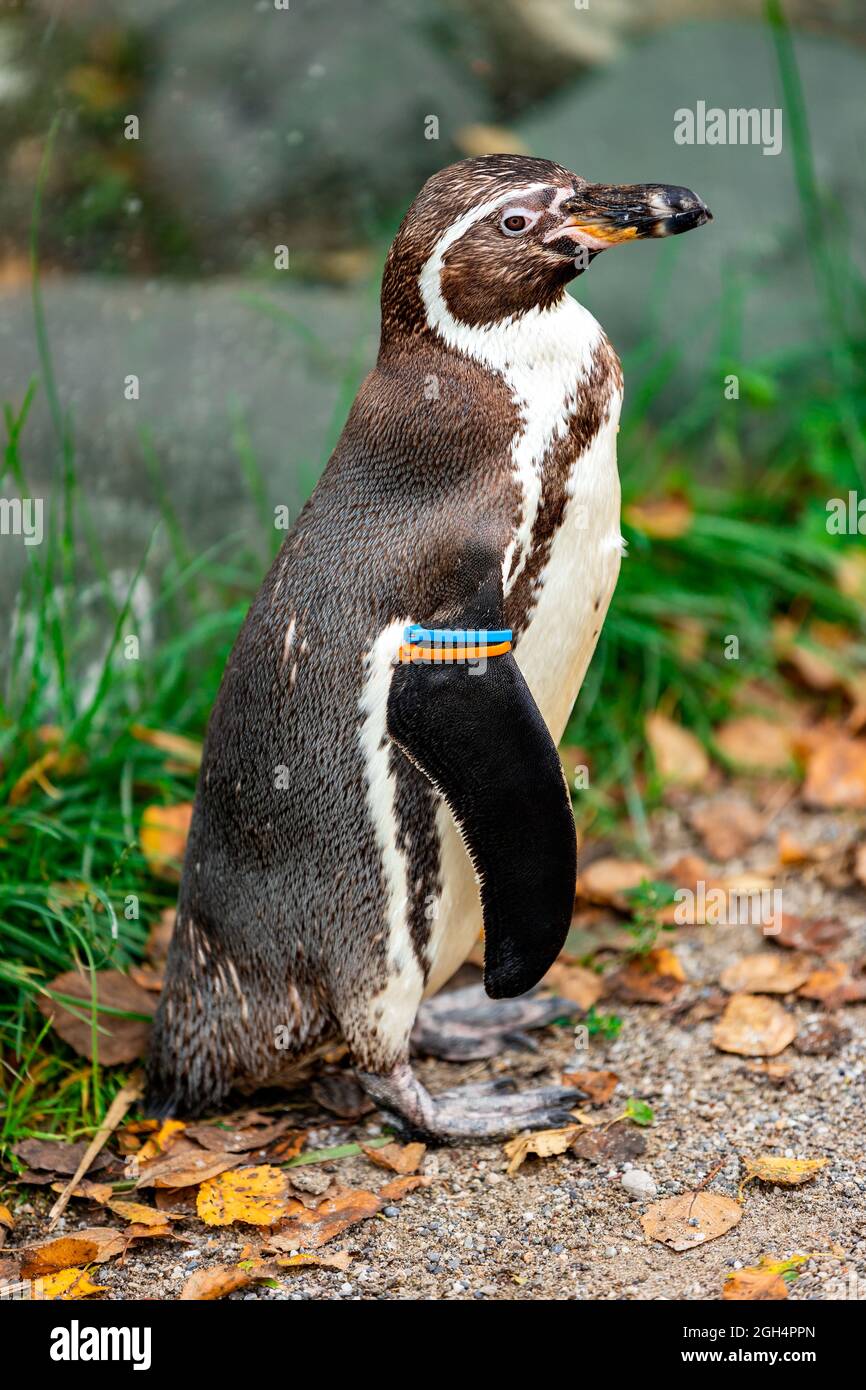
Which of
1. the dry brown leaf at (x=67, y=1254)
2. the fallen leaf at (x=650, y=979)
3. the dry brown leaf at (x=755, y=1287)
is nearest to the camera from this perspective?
the dry brown leaf at (x=755, y=1287)

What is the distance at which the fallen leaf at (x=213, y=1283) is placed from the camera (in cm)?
259

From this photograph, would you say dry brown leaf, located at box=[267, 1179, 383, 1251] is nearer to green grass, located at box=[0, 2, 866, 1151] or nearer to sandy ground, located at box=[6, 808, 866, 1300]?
sandy ground, located at box=[6, 808, 866, 1300]

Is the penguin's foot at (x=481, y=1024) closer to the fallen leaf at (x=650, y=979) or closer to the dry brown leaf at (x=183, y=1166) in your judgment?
the fallen leaf at (x=650, y=979)

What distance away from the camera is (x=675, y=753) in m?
4.38

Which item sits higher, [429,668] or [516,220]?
[516,220]

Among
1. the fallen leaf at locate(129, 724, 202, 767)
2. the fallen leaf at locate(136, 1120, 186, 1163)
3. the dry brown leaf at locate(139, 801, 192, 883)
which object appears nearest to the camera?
the fallen leaf at locate(136, 1120, 186, 1163)

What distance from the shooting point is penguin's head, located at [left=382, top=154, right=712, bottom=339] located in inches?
102

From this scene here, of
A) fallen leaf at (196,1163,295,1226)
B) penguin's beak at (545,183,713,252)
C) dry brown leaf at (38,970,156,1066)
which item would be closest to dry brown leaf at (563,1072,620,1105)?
fallen leaf at (196,1163,295,1226)

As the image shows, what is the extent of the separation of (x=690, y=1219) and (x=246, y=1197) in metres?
0.83

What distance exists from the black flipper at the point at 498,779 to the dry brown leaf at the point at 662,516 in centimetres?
193

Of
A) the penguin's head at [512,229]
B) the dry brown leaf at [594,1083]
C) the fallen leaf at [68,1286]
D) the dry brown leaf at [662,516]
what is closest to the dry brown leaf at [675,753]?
the dry brown leaf at [662,516]

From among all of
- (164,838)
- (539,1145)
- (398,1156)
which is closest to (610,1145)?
(539,1145)

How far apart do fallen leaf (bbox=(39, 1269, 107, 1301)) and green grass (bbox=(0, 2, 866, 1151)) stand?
0.44 m

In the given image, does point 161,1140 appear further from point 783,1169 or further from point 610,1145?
point 783,1169
